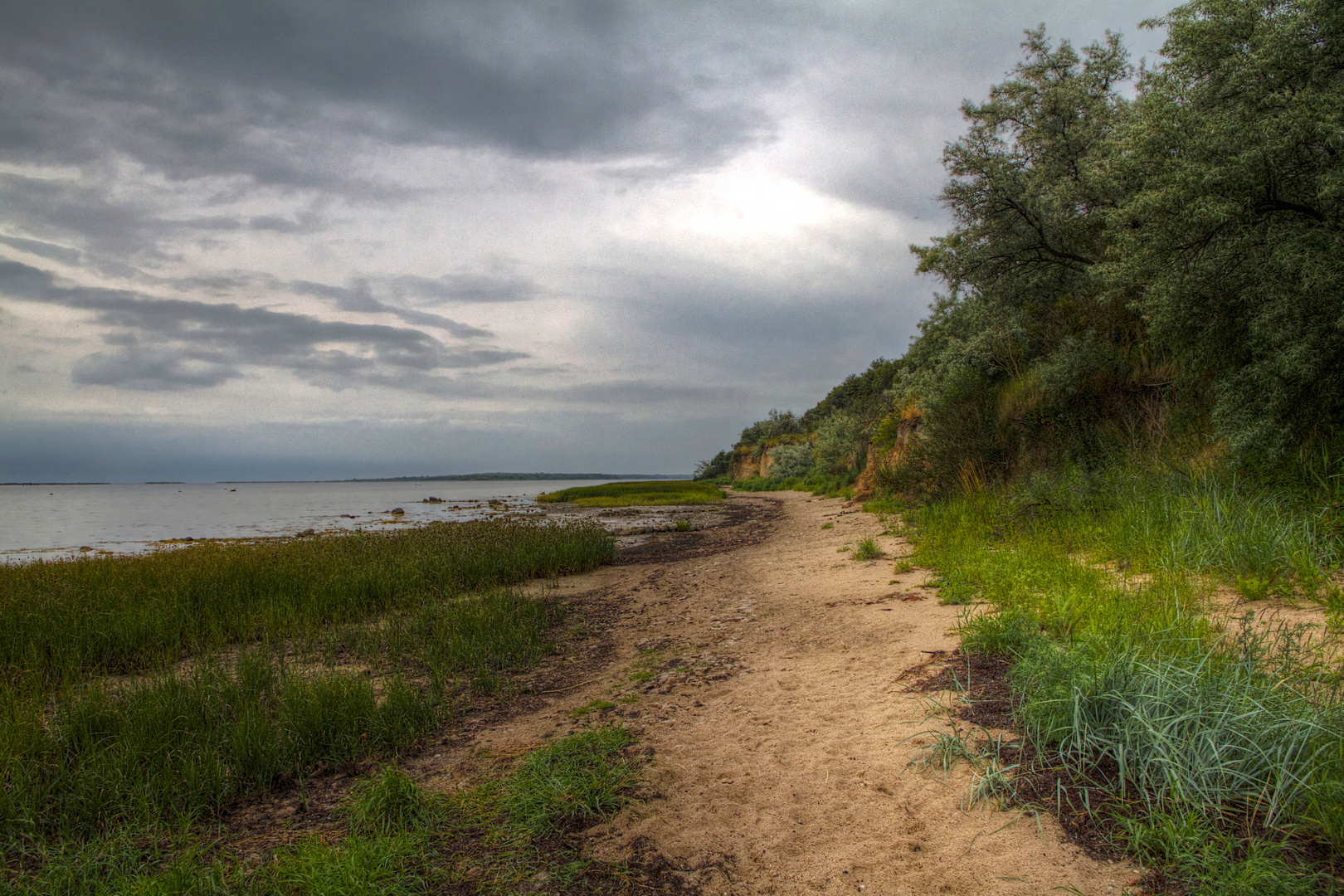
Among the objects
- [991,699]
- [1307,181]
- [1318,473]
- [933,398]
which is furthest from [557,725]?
[933,398]

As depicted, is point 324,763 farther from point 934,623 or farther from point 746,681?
point 934,623

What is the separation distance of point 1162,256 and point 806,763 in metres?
8.46

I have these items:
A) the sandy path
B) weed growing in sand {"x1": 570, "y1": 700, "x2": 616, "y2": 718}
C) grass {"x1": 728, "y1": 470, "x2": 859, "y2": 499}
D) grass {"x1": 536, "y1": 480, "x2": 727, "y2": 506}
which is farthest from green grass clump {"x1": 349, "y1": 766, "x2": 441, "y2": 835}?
grass {"x1": 536, "y1": 480, "x2": 727, "y2": 506}

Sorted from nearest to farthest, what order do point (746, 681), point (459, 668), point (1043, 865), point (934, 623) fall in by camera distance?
point (1043, 865), point (746, 681), point (934, 623), point (459, 668)

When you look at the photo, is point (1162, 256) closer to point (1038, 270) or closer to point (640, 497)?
point (1038, 270)

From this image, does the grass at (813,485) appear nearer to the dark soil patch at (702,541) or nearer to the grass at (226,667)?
the dark soil patch at (702,541)

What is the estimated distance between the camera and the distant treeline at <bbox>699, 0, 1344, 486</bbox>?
700 cm

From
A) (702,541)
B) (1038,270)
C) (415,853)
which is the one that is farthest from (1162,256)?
(702,541)

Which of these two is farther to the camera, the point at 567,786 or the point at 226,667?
the point at 226,667

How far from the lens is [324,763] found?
4688 millimetres

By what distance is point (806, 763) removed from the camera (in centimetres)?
395

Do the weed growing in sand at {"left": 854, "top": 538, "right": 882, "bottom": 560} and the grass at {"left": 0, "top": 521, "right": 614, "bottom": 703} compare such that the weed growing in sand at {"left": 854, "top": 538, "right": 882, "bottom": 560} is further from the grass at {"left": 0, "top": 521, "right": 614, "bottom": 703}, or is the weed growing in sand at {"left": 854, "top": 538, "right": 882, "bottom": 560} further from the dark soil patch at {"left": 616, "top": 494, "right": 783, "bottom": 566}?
the grass at {"left": 0, "top": 521, "right": 614, "bottom": 703}

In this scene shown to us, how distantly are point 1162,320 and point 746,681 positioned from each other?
7.42 m

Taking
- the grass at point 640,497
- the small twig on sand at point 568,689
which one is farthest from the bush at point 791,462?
the small twig on sand at point 568,689
